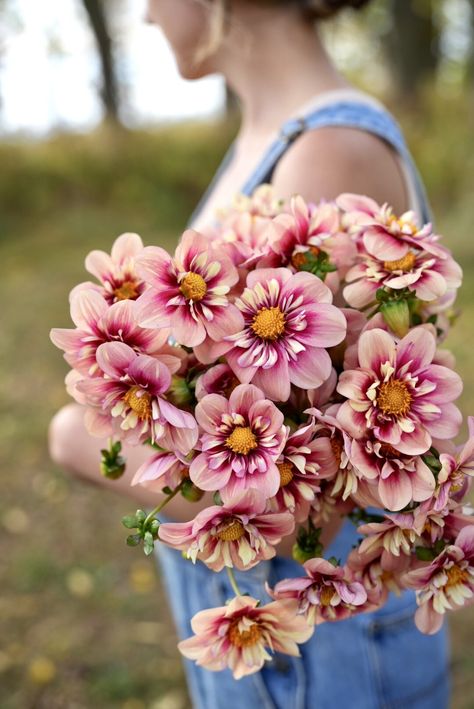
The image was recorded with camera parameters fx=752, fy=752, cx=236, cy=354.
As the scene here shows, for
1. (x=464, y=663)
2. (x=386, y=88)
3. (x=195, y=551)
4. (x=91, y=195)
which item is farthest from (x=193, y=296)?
(x=386, y=88)

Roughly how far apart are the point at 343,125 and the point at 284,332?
2.17 ft

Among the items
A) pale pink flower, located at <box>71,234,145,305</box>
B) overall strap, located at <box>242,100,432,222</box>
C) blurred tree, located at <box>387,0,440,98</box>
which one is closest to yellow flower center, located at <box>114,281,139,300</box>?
pale pink flower, located at <box>71,234,145,305</box>

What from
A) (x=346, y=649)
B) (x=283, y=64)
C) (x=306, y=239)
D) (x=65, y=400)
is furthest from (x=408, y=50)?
(x=306, y=239)

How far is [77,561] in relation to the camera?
3.56 meters

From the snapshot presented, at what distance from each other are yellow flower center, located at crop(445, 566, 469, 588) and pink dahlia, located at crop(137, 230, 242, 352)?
0.34 meters

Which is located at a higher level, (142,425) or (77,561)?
(142,425)

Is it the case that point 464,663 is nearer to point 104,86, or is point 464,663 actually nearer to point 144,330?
point 144,330

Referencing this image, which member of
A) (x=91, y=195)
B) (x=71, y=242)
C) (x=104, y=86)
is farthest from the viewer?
(x=104, y=86)

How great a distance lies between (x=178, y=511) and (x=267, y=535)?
352 millimetres

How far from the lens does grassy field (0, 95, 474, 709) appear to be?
289 cm

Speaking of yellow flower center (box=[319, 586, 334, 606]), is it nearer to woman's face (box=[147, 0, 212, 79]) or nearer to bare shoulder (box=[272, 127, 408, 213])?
bare shoulder (box=[272, 127, 408, 213])

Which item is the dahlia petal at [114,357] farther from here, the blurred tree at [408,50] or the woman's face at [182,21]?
the blurred tree at [408,50]

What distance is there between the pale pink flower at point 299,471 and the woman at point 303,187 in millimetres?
327

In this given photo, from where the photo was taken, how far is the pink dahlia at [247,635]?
0.79 metres
